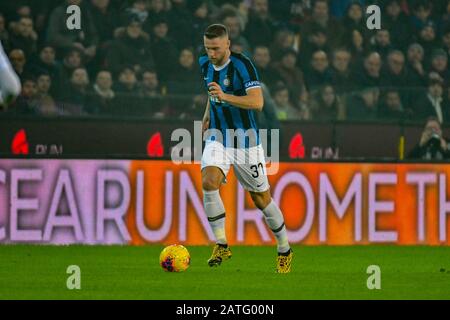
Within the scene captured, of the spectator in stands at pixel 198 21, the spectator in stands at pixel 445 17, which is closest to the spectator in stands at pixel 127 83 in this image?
the spectator in stands at pixel 198 21

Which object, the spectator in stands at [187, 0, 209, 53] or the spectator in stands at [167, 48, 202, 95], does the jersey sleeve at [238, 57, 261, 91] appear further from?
the spectator in stands at [187, 0, 209, 53]

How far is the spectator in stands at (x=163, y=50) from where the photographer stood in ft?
53.0

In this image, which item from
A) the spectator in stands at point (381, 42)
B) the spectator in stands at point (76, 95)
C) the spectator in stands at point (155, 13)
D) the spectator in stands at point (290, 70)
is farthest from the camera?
the spectator in stands at point (381, 42)

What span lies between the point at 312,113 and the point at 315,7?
2221 mm

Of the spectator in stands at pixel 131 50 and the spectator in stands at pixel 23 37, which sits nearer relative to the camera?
the spectator in stands at pixel 23 37

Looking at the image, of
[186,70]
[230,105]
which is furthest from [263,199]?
[186,70]

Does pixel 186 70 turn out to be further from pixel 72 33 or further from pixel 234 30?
pixel 72 33

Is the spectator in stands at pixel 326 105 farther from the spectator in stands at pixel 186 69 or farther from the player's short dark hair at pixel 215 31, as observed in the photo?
the player's short dark hair at pixel 215 31

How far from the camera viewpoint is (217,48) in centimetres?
1109

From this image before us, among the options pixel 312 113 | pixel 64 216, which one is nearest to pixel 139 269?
pixel 64 216

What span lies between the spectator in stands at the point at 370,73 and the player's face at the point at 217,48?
551 centimetres

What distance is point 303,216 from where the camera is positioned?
14.4 meters

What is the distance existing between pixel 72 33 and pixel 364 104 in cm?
385

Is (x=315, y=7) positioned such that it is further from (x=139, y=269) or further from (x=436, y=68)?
(x=139, y=269)
